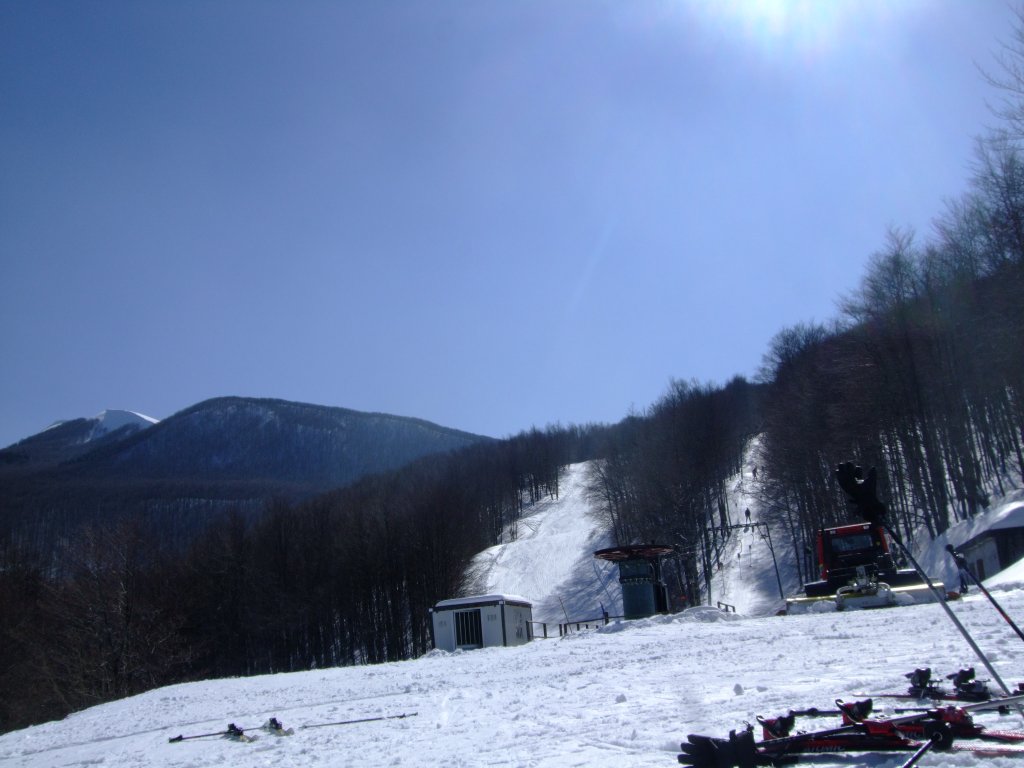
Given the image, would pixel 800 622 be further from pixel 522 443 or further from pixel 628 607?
pixel 522 443

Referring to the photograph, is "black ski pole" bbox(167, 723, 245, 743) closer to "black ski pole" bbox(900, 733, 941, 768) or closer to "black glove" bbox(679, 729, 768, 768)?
"black glove" bbox(679, 729, 768, 768)

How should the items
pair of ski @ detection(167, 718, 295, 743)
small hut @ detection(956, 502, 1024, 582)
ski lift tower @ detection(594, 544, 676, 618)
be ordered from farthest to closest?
ski lift tower @ detection(594, 544, 676, 618) < small hut @ detection(956, 502, 1024, 582) < pair of ski @ detection(167, 718, 295, 743)

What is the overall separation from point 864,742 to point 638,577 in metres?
26.8

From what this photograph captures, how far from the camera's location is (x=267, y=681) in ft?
69.0

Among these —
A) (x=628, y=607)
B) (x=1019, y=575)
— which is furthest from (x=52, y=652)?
(x=1019, y=575)

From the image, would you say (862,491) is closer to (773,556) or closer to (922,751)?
(922,751)

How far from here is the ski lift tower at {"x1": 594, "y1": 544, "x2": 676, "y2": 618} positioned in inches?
1195

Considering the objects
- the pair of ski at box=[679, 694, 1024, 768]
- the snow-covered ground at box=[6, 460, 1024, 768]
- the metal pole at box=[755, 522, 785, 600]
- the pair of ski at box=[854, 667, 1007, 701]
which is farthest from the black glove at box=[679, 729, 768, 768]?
the metal pole at box=[755, 522, 785, 600]

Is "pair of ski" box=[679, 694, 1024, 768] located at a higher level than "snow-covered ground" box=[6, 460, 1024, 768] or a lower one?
higher

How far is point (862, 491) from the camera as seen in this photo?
5219 mm

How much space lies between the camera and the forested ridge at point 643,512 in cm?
3472

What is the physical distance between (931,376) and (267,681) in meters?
30.6

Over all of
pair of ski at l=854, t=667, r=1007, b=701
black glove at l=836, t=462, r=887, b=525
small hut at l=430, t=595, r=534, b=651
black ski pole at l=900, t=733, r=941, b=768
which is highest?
black glove at l=836, t=462, r=887, b=525

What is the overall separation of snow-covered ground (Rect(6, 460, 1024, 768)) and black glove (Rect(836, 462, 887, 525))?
4.84ft
